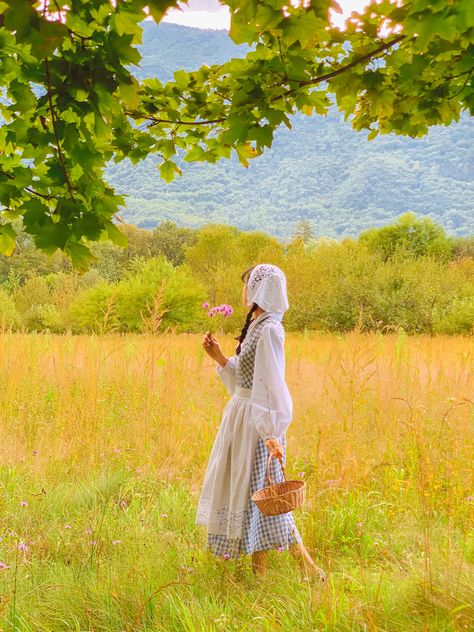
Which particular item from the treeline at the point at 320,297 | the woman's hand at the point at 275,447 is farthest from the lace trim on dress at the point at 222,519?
Result: the treeline at the point at 320,297

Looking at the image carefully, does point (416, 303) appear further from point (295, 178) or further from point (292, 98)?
point (295, 178)

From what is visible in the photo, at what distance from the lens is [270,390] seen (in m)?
2.73

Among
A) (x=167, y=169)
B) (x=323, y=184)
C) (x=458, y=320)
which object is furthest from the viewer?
(x=323, y=184)

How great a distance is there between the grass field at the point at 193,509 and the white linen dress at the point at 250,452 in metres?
0.16

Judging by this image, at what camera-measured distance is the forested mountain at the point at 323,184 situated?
13250cm

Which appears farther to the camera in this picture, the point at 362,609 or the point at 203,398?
the point at 203,398

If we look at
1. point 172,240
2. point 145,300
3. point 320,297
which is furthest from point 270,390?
point 172,240

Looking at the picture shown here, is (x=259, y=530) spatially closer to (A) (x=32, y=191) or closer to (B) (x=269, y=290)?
(B) (x=269, y=290)

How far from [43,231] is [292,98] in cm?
128

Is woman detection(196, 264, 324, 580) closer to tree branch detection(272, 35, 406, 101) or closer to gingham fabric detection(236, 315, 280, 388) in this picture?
gingham fabric detection(236, 315, 280, 388)

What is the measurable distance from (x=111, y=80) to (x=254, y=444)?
1.78m

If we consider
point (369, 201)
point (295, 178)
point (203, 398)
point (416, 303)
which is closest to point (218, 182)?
point (295, 178)

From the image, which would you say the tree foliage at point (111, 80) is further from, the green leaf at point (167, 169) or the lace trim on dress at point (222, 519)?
the lace trim on dress at point (222, 519)

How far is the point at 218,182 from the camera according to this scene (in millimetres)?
149500
